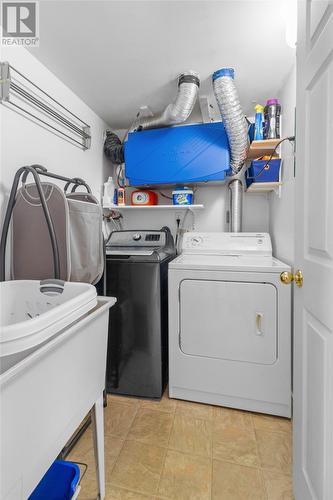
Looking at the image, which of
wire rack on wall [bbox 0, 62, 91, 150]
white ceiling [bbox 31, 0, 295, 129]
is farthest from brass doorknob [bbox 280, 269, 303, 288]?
wire rack on wall [bbox 0, 62, 91, 150]

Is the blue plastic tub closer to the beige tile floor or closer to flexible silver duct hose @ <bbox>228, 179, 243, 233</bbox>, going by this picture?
the beige tile floor

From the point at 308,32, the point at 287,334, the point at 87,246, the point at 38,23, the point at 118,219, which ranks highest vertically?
the point at 38,23

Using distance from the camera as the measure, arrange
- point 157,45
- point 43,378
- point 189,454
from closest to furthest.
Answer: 1. point 43,378
2. point 189,454
3. point 157,45

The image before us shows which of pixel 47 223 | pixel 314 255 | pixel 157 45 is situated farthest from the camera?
pixel 157 45

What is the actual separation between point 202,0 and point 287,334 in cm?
202

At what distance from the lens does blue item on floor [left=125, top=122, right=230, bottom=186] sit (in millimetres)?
2152

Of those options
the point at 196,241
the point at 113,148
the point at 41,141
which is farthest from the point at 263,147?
the point at 41,141

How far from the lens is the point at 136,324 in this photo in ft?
6.06

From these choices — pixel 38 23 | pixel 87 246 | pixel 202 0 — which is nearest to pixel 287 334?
pixel 87 246

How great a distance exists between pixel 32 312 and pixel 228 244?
5.56ft

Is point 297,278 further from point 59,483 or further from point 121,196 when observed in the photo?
point 121,196

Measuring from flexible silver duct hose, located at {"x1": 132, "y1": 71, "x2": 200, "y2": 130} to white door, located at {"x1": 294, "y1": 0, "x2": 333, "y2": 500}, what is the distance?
94cm

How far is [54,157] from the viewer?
6.12 ft

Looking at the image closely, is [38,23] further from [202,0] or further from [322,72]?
[322,72]
